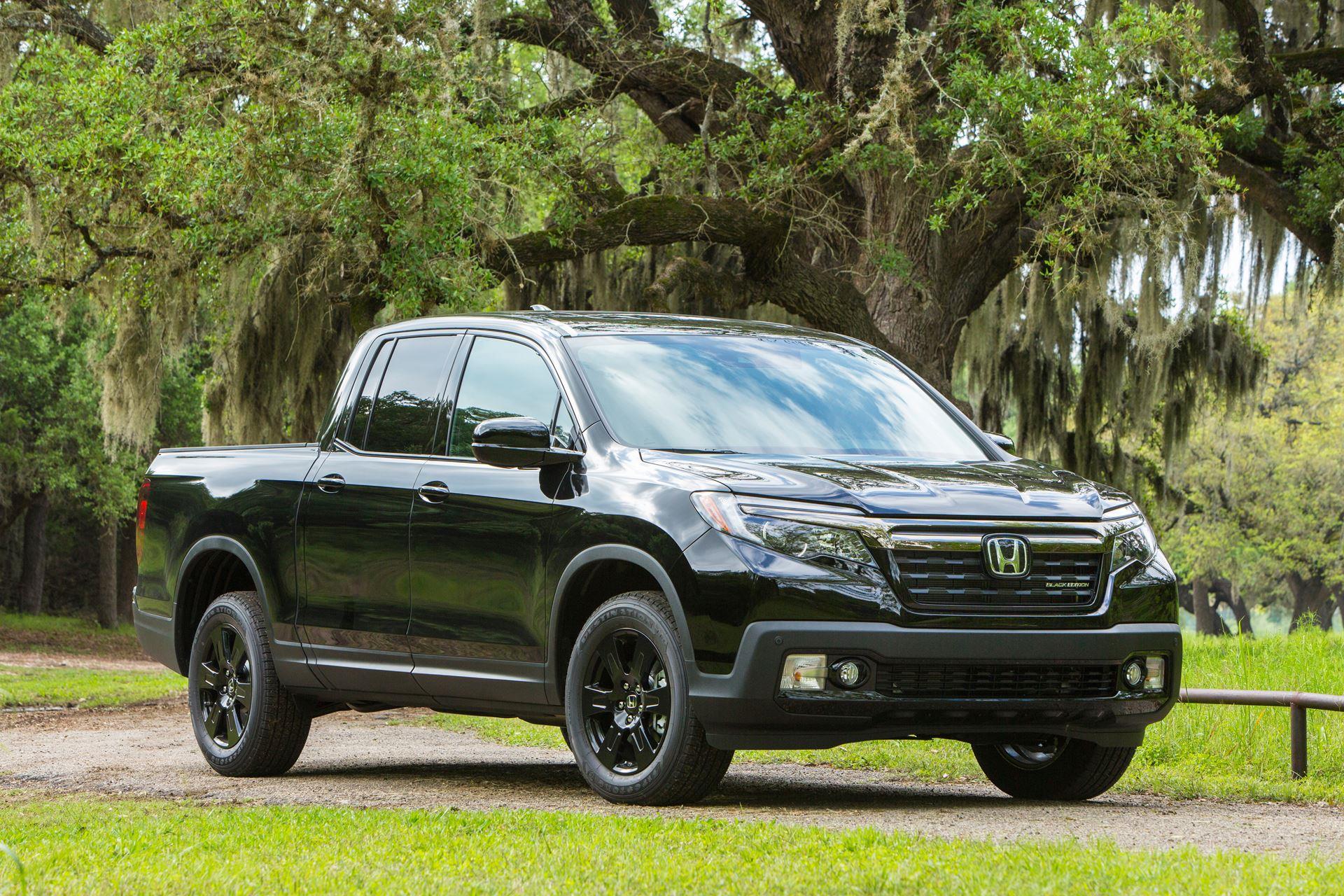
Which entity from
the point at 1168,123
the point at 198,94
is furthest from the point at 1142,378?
the point at 198,94

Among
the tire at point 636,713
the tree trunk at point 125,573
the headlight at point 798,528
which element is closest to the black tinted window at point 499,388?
the tire at point 636,713

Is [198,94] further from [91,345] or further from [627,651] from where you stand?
[91,345]

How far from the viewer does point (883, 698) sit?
6.30 m

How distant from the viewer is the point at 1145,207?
13359 mm

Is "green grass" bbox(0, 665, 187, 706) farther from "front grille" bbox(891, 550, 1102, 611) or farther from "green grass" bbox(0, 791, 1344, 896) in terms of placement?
"front grille" bbox(891, 550, 1102, 611)

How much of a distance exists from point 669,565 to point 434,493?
5.38 ft

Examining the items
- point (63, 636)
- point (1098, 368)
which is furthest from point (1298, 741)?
point (63, 636)

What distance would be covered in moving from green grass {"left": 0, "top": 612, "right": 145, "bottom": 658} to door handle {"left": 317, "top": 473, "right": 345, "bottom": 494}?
69.2 feet

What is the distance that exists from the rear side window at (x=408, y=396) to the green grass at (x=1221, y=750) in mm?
3174

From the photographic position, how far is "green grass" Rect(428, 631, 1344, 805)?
27.2ft

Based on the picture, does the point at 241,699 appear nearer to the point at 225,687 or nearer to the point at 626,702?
the point at 225,687

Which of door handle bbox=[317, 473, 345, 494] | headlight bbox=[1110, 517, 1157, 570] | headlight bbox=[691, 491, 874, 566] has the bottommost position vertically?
headlight bbox=[1110, 517, 1157, 570]

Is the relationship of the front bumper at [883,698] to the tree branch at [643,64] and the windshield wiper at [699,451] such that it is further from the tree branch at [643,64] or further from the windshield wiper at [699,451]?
the tree branch at [643,64]

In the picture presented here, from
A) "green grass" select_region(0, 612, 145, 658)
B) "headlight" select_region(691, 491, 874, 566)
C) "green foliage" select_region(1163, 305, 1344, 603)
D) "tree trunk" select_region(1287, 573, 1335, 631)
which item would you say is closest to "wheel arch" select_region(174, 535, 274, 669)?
"headlight" select_region(691, 491, 874, 566)
